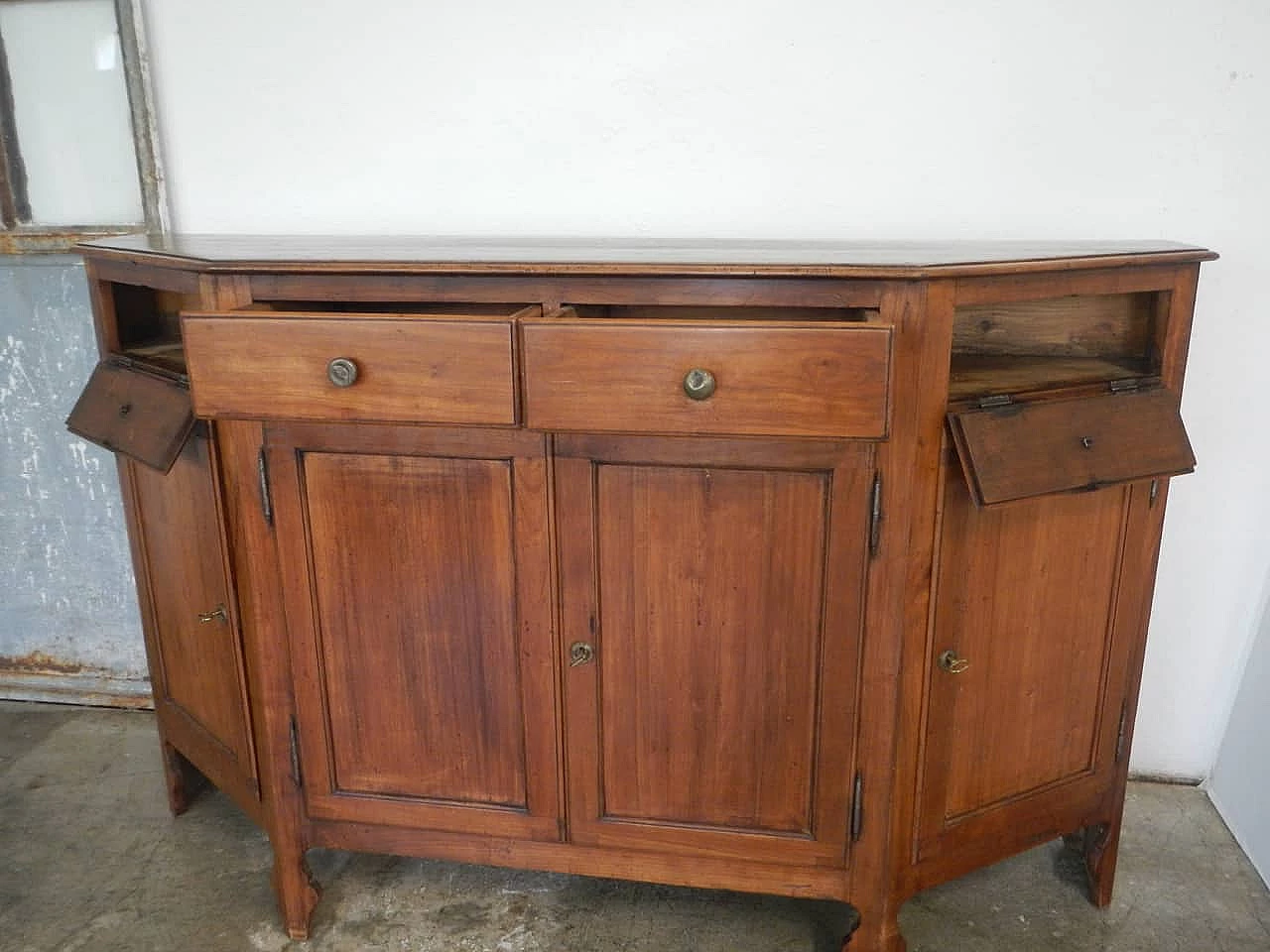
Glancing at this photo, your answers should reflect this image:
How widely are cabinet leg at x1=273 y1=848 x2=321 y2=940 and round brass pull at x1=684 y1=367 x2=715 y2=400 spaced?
Result: 1.09 metres

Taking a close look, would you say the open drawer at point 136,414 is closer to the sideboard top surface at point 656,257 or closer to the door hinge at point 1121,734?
the sideboard top surface at point 656,257

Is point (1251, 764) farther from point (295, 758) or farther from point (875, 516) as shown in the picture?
point (295, 758)

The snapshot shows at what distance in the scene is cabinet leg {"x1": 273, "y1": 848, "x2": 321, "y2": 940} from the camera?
169cm

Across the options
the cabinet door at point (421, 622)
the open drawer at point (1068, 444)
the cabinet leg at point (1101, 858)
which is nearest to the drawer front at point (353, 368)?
the cabinet door at point (421, 622)

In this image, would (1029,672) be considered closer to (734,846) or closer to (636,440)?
(734,846)

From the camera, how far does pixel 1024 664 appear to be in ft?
5.12

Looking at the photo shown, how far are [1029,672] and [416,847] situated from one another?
1.04m

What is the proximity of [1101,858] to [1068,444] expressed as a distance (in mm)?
863

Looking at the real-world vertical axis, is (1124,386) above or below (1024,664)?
above

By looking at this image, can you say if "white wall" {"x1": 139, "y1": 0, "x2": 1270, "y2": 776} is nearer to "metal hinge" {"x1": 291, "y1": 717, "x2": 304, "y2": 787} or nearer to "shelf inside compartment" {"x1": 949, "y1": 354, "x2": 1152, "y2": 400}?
"shelf inside compartment" {"x1": 949, "y1": 354, "x2": 1152, "y2": 400}

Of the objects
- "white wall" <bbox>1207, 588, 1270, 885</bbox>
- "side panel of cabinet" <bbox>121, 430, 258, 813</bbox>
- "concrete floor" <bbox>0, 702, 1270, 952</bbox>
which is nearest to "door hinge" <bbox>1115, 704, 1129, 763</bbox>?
"concrete floor" <bbox>0, 702, 1270, 952</bbox>

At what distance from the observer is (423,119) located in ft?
6.53

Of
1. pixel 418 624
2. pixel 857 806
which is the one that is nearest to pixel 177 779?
pixel 418 624

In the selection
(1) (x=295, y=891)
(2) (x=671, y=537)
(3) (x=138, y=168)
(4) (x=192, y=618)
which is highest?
(3) (x=138, y=168)
